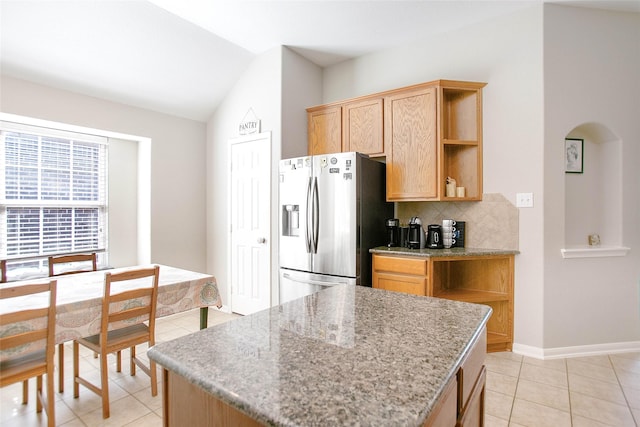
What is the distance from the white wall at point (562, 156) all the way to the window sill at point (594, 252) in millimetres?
43

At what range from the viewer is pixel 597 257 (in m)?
2.83

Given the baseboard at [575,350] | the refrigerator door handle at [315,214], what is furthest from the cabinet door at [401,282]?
the baseboard at [575,350]

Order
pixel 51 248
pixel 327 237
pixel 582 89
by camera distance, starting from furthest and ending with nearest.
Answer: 1. pixel 51 248
2. pixel 327 237
3. pixel 582 89

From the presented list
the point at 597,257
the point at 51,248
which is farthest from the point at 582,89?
the point at 51,248

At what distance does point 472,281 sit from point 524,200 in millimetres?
886

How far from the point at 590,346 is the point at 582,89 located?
7.37 feet

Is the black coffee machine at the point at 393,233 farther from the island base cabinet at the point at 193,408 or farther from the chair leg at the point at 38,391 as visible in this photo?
the chair leg at the point at 38,391

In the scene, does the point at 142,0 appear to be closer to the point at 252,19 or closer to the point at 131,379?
the point at 252,19

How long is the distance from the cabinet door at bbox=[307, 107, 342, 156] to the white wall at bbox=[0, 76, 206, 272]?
1656 mm

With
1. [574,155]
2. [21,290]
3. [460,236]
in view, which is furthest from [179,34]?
[574,155]

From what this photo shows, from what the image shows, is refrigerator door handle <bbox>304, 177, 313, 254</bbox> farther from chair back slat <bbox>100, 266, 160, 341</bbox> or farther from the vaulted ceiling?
the vaulted ceiling

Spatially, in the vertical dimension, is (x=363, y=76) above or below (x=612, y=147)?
above

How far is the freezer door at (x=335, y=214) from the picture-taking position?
2891 millimetres

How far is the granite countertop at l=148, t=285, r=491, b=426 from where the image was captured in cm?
63
